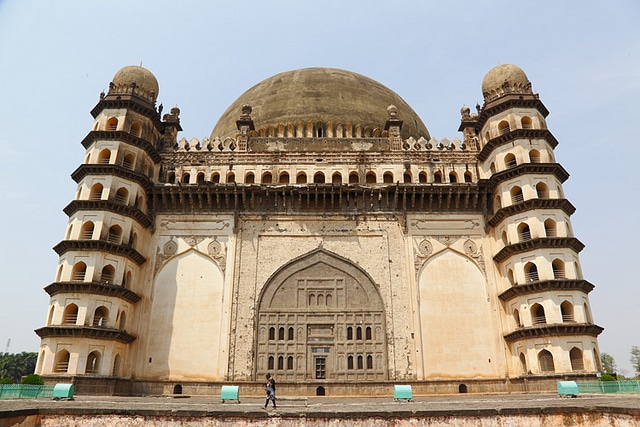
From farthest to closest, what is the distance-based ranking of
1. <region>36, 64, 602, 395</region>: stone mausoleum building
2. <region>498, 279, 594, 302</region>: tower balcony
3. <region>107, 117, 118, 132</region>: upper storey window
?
<region>107, 117, 118, 132</region>: upper storey window < <region>36, 64, 602, 395</region>: stone mausoleum building < <region>498, 279, 594, 302</region>: tower balcony

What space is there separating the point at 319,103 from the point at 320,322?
47.0 ft

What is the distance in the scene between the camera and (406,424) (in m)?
11.3

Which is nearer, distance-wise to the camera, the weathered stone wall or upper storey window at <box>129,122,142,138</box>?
the weathered stone wall

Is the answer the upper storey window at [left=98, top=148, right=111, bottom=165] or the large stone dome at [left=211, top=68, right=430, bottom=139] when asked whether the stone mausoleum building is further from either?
the large stone dome at [left=211, top=68, right=430, bottom=139]

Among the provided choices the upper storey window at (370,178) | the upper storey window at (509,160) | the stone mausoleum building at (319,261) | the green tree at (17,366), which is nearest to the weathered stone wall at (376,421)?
the stone mausoleum building at (319,261)

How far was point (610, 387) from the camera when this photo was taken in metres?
16.8

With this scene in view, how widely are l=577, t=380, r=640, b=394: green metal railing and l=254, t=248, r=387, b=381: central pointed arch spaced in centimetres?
815

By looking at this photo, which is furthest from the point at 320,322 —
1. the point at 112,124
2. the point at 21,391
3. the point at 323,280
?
the point at 112,124

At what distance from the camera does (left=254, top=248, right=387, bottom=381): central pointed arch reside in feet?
73.2

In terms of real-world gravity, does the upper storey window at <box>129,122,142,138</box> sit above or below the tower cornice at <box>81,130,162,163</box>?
above

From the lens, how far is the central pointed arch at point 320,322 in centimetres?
2230

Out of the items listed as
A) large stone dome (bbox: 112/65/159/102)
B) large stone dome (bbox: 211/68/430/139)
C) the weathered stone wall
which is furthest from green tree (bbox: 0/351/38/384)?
the weathered stone wall

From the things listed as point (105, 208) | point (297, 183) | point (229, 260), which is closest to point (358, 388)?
point (229, 260)

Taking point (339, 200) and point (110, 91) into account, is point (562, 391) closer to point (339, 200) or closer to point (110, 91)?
point (339, 200)
